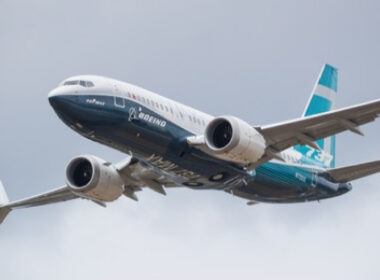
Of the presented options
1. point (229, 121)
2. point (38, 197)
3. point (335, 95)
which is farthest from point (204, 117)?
point (335, 95)

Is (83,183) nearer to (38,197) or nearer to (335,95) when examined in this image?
(38,197)

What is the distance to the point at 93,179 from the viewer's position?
70625 millimetres

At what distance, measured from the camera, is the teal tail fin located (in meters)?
80.4

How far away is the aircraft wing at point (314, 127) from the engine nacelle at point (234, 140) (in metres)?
1.30

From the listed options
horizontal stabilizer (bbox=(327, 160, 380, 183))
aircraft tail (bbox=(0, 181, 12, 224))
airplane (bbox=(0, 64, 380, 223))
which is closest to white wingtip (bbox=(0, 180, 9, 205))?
aircraft tail (bbox=(0, 181, 12, 224))

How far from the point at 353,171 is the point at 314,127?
7.11 metres

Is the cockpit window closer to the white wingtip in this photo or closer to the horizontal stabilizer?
the white wingtip

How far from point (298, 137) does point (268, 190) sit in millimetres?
5296

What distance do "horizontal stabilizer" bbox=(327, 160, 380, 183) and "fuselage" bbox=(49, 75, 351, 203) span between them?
5094 millimetres

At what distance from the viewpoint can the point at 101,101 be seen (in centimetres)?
6412

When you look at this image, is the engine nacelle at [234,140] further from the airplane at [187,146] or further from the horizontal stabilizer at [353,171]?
the horizontal stabilizer at [353,171]

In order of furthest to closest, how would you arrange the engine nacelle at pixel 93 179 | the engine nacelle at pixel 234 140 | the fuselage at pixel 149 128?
the engine nacelle at pixel 93 179 → the engine nacelle at pixel 234 140 → the fuselage at pixel 149 128

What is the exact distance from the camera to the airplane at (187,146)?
64.1 m

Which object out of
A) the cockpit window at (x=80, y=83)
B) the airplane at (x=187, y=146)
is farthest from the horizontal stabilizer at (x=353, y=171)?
the cockpit window at (x=80, y=83)
